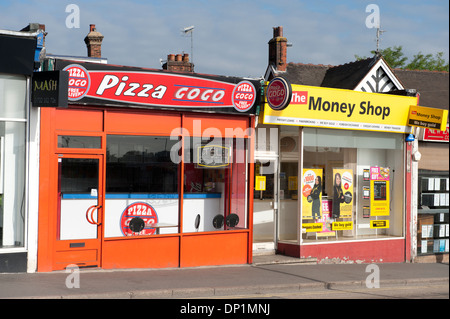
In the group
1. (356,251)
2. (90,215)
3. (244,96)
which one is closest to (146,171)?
(90,215)

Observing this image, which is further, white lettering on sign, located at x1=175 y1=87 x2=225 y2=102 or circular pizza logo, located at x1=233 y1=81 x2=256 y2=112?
circular pizza logo, located at x1=233 y1=81 x2=256 y2=112

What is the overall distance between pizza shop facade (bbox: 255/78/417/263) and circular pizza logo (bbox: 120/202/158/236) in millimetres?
3391

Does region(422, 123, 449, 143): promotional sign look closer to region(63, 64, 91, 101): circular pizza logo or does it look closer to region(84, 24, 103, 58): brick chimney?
region(63, 64, 91, 101): circular pizza logo

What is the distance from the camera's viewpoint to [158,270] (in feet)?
38.7

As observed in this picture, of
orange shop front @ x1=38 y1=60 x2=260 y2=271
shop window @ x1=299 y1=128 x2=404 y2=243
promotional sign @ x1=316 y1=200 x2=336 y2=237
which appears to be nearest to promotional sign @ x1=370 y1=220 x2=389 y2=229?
shop window @ x1=299 y1=128 x2=404 y2=243

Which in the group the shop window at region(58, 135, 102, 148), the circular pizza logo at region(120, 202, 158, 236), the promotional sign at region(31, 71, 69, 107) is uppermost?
the promotional sign at region(31, 71, 69, 107)

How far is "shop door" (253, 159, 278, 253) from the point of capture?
14.2 metres

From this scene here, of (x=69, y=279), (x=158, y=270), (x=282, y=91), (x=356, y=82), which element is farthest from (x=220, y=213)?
(x=356, y=82)

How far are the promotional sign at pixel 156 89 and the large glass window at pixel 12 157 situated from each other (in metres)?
0.96

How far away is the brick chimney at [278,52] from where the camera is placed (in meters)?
24.1

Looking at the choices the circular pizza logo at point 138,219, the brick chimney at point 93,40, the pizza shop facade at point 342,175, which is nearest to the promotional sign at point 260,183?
the pizza shop facade at point 342,175

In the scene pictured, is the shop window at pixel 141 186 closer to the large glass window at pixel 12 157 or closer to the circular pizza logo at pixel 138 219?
the circular pizza logo at pixel 138 219
